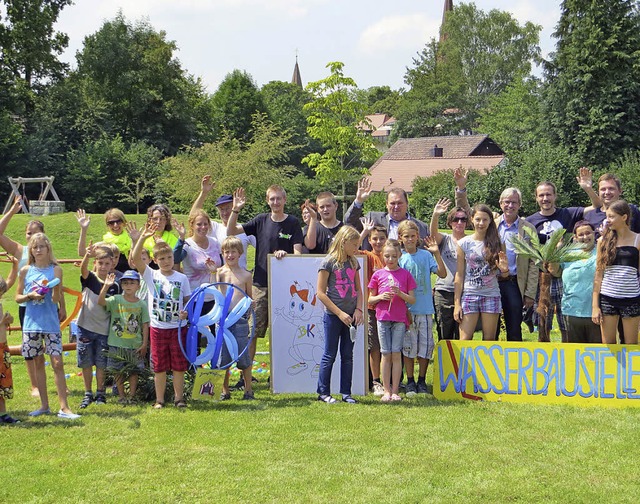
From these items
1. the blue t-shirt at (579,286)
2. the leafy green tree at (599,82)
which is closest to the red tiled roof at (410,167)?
the leafy green tree at (599,82)

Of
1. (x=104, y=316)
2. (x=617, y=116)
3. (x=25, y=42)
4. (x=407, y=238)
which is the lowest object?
(x=104, y=316)

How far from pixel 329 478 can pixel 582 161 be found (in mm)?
38415

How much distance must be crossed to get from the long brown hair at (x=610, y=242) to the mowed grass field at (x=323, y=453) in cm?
145

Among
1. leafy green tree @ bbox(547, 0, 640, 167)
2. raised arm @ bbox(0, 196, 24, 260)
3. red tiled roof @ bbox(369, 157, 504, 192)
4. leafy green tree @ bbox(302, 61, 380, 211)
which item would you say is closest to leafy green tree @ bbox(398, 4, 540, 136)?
red tiled roof @ bbox(369, 157, 504, 192)

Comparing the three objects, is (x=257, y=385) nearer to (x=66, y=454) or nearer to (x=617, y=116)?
(x=66, y=454)

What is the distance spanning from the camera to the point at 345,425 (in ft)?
20.4

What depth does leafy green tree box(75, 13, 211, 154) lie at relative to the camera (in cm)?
5222

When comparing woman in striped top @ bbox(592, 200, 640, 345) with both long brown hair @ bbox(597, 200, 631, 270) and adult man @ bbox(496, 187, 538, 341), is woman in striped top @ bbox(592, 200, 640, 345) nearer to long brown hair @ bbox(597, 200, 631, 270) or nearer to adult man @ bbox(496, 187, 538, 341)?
long brown hair @ bbox(597, 200, 631, 270)

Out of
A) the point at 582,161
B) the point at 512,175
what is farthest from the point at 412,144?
the point at 512,175

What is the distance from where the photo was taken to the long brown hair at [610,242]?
22.8 ft

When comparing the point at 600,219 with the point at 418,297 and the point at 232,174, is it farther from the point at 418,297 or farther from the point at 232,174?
the point at 232,174

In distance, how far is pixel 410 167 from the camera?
186ft

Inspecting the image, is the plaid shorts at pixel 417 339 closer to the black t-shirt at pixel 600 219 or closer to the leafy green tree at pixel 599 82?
the black t-shirt at pixel 600 219

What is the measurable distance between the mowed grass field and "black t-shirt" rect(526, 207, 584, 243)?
2122 mm
